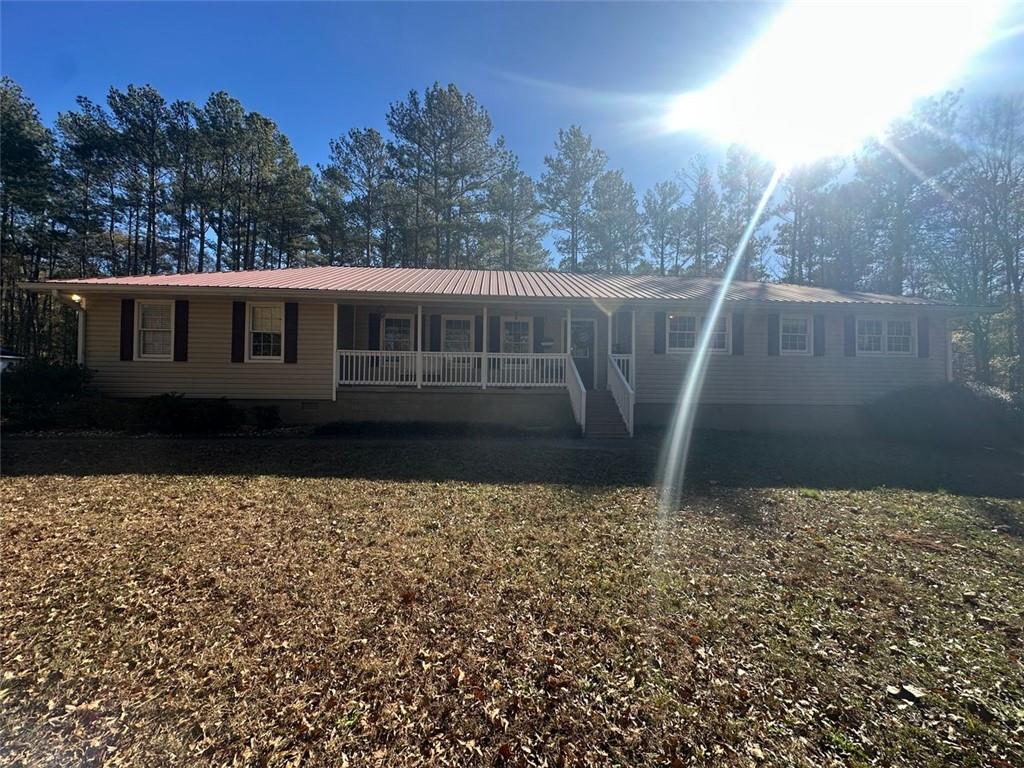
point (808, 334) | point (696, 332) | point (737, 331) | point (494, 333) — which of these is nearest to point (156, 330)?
point (494, 333)

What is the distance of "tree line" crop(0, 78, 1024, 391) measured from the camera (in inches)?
857

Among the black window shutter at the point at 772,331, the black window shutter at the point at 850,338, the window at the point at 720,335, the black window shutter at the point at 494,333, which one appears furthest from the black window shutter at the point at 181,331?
the black window shutter at the point at 850,338

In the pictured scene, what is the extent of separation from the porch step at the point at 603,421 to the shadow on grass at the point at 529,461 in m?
0.47

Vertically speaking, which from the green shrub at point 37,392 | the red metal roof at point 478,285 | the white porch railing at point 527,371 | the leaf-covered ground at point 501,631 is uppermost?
the red metal roof at point 478,285

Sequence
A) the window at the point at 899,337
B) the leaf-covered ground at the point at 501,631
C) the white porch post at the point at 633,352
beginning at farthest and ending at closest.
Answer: the window at the point at 899,337 → the white porch post at the point at 633,352 → the leaf-covered ground at the point at 501,631

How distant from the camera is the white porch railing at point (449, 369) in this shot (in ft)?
38.4

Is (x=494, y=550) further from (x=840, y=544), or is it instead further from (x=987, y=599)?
(x=987, y=599)

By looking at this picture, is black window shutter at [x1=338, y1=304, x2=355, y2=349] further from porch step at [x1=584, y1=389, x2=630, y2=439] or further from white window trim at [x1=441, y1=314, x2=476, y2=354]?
porch step at [x1=584, y1=389, x2=630, y2=439]

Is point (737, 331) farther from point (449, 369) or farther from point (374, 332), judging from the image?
point (374, 332)

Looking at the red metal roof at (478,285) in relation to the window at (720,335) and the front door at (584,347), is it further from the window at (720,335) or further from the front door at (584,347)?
the front door at (584,347)

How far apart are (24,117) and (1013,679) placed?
3464 centimetres

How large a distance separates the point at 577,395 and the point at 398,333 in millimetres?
5452

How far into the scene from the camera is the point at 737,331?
40.8ft

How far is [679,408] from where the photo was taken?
40.3ft
